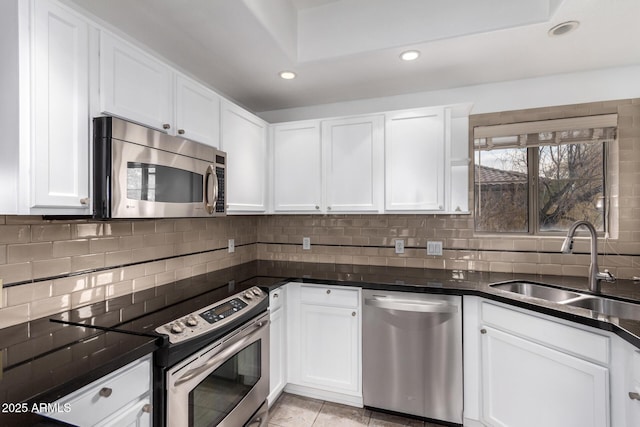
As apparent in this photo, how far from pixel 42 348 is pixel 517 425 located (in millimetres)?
2327

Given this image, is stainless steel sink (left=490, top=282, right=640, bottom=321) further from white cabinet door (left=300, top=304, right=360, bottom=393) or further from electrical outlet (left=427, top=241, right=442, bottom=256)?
white cabinet door (left=300, top=304, right=360, bottom=393)

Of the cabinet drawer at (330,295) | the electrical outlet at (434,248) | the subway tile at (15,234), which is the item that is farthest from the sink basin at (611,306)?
the subway tile at (15,234)

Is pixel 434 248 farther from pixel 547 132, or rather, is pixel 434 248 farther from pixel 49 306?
pixel 49 306

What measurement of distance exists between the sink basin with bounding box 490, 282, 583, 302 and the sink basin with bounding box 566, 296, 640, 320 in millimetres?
88

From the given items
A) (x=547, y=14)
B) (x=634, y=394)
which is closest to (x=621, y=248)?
(x=634, y=394)

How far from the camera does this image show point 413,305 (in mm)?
2023

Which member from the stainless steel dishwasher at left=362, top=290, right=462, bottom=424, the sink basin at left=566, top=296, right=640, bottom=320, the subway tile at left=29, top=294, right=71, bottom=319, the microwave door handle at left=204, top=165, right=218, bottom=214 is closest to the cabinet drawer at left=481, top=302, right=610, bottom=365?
the stainless steel dishwasher at left=362, top=290, right=462, bottom=424

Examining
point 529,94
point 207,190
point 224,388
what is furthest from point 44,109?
point 529,94

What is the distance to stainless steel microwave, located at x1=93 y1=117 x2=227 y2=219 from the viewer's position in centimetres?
131

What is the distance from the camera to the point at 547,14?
1.64 m

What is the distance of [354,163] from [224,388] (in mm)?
1797

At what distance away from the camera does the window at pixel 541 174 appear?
7.58ft

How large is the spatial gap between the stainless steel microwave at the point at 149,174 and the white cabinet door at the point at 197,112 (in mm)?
107

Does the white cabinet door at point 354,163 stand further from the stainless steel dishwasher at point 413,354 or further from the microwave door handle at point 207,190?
the microwave door handle at point 207,190
